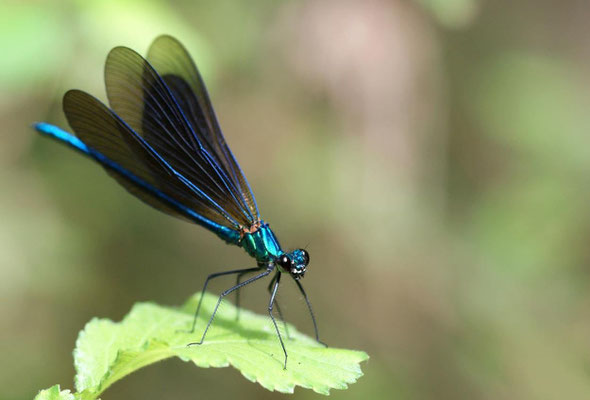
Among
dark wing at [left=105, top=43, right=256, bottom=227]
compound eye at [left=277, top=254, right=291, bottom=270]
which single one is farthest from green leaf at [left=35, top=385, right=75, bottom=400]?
dark wing at [left=105, top=43, right=256, bottom=227]

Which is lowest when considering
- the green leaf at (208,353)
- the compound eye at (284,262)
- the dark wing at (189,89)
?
the green leaf at (208,353)

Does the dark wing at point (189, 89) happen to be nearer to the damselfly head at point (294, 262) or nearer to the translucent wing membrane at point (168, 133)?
the translucent wing membrane at point (168, 133)

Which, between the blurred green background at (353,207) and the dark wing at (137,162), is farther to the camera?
the blurred green background at (353,207)

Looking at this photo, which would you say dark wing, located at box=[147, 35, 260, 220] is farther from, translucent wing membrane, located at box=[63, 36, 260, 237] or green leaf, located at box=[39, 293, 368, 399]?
green leaf, located at box=[39, 293, 368, 399]

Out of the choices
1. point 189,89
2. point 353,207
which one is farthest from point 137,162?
point 353,207

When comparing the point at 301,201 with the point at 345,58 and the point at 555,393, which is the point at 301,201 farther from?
the point at 555,393

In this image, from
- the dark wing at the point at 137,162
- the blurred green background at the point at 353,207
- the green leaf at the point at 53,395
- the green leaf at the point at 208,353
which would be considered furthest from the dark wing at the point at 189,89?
the green leaf at the point at 53,395

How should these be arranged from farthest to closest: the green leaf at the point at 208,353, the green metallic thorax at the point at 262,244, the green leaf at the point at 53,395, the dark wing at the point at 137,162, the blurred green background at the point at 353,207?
the blurred green background at the point at 353,207 → the green metallic thorax at the point at 262,244 → the dark wing at the point at 137,162 → the green leaf at the point at 208,353 → the green leaf at the point at 53,395
